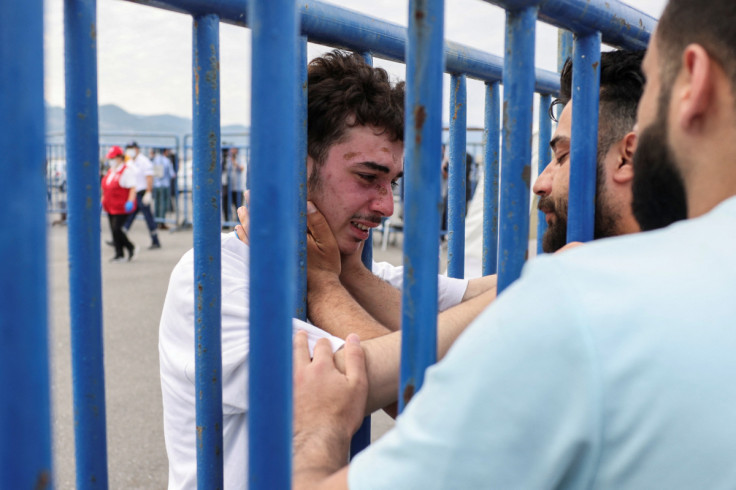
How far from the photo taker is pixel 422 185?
0.78 meters

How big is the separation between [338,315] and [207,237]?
22.0 inches

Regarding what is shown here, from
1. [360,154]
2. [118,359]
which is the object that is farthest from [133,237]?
[360,154]

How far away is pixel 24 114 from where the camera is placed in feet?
1.72

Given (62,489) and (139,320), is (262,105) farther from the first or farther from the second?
(139,320)

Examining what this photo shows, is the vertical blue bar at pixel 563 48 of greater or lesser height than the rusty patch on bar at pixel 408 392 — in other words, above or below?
above

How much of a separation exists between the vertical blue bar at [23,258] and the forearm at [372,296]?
1468mm

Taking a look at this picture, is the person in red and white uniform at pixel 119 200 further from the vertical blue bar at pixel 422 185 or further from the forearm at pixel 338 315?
the vertical blue bar at pixel 422 185

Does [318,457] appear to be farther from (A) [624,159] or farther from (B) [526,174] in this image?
(A) [624,159]

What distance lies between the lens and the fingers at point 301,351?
4.09 feet

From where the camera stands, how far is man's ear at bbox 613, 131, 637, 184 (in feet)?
6.20

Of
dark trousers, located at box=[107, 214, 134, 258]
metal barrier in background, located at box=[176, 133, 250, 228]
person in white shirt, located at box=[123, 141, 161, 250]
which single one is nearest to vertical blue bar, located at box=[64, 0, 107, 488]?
dark trousers, located at box=[107, 214, 134, 258]

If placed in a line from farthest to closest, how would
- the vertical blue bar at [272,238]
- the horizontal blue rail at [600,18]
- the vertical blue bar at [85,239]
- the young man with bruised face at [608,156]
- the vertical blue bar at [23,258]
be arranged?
the young man with bruised face at [608,156] < the horizontal blue rail at [600,18] < the vertical blue bar at [85,239] < the vertical blue bar at [272,238] < the vertical blue bar at [23,258]

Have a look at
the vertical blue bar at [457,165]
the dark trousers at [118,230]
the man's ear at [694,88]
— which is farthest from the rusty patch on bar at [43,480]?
the dark trousers at [118,230]

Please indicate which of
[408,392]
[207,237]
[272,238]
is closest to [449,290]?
[207,237]
